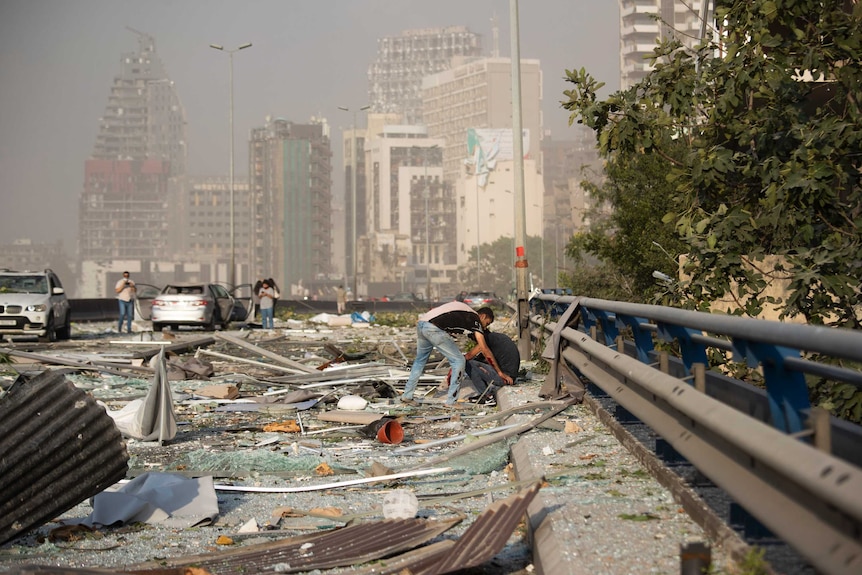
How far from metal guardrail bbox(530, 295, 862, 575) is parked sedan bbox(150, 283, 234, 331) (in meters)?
29.5

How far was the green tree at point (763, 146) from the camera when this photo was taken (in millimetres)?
10633

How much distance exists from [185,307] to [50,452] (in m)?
29.7

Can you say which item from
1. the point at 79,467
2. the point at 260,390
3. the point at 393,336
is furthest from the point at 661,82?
the point at 393,336

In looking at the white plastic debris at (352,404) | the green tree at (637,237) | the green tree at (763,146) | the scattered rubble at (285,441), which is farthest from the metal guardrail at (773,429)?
the green tree at (637,237)

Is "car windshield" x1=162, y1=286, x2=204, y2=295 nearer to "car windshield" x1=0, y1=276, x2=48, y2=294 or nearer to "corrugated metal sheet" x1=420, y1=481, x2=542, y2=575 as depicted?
"car windshield" x1=0, y1=276, x2=48, y2=294

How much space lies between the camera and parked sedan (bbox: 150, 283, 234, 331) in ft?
116

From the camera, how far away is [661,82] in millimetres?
13859

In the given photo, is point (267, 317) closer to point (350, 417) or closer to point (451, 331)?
point (451, 331)

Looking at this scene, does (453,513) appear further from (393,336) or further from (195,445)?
(393,336)

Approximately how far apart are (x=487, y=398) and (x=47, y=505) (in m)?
7.80

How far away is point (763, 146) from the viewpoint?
12.5 meters

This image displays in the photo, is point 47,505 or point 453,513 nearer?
point 47,505

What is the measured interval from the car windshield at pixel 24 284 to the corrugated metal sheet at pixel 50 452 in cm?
2438

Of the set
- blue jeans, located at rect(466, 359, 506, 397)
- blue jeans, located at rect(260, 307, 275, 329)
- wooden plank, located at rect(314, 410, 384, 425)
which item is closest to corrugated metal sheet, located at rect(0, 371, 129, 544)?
wooden plank, located at rect(314, 410, 384, 425)
